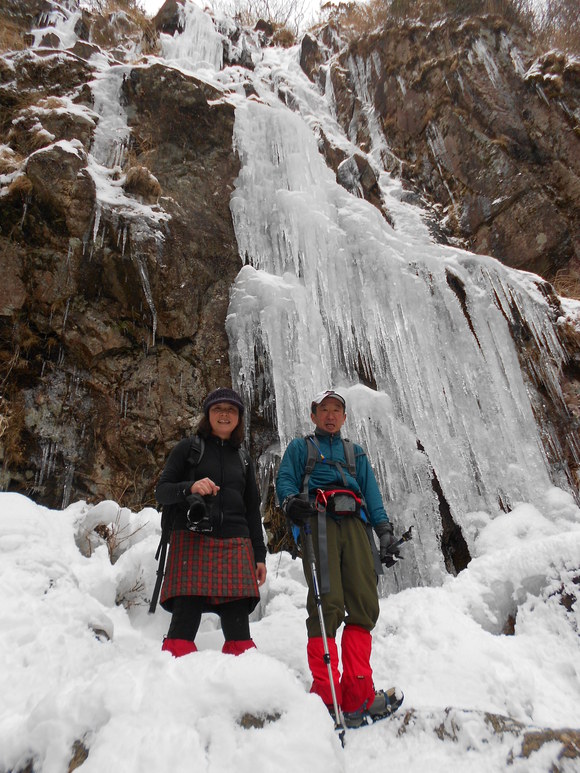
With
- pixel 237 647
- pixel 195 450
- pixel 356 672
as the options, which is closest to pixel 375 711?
pixel 356 672

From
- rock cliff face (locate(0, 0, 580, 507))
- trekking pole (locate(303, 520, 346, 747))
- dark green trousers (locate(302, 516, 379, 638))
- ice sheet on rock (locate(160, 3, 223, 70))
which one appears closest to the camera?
trekking pole (locate(303, 520, 346, 747))

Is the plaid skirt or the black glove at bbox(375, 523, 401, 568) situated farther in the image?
the black glove at bbox(375, 523, 401, 568)

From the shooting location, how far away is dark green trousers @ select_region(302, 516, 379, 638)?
2156mm

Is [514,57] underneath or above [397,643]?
above

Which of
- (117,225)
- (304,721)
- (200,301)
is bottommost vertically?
(304,721)

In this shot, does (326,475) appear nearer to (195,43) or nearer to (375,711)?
(375,711)

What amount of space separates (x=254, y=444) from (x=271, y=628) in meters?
3.08

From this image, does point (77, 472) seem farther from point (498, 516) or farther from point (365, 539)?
point (498, 516)

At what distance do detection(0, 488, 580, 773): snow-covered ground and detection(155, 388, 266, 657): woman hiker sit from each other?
0.24m

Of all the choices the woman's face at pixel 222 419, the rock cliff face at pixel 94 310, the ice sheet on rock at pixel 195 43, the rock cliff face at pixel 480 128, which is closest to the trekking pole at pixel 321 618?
the woman's face at pixel 222 419

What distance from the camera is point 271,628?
116 inches

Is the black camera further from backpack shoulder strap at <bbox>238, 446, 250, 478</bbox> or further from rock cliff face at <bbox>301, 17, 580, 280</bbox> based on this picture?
rock cliff face at <bbox>301, 17, 580, 280</bbox>

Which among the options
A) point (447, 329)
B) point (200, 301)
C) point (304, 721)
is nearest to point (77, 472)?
point (200, 301)

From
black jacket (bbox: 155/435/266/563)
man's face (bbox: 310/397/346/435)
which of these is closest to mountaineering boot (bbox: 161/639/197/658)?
black jacket (bbox: 155/435/266/563)
